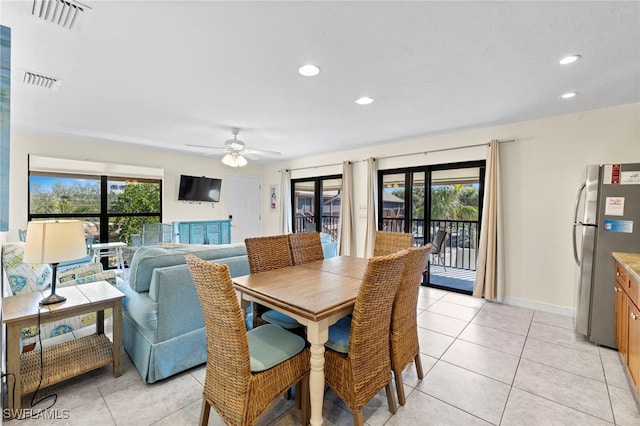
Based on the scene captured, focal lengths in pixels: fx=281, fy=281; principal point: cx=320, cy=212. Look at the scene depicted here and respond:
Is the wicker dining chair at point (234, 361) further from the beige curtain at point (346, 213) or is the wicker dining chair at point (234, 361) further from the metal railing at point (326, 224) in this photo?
the metal railing at point (326, 224)

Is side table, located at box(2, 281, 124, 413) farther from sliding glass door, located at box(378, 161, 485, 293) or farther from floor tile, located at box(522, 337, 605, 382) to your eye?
sliding glass door, located at box(378, 161, 485, 293)

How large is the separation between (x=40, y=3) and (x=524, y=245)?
4991 mm

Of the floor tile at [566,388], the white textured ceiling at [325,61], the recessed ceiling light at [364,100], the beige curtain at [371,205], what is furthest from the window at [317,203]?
the floor tile at [566,388]

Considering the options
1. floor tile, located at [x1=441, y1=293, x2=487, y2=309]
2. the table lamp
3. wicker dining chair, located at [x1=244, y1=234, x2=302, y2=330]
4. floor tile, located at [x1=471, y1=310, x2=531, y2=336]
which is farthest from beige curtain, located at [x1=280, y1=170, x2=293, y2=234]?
the table lamp

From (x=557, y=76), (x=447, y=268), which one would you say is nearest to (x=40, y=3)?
(x=557, y=76)

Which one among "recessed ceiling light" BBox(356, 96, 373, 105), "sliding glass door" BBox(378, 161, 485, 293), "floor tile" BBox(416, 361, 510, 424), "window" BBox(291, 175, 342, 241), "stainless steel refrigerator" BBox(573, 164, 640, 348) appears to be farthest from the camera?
"window" BBox(291, 175, 342, 241)

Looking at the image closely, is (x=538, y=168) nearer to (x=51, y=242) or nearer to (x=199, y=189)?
(x=51, y=242)

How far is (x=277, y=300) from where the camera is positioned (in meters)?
1.66

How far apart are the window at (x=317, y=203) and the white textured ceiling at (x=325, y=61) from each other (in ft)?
8.12

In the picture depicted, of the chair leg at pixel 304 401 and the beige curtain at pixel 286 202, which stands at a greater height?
the beige curtain at pixel 286 202

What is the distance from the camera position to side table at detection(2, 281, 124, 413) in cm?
176

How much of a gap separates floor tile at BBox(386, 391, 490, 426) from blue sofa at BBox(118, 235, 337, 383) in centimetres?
157

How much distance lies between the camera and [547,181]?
3484 millimetres

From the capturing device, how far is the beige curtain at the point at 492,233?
3.74 m
